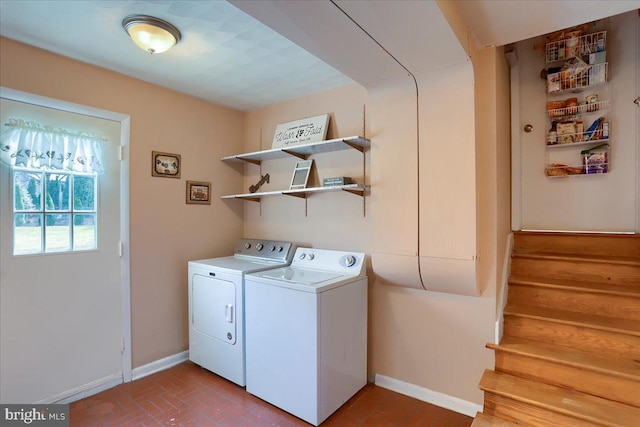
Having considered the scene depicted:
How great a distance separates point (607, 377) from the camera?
1.67m

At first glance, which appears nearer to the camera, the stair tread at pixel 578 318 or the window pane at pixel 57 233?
the stair tread at pixel 578 318

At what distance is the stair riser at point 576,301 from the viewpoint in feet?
6.40

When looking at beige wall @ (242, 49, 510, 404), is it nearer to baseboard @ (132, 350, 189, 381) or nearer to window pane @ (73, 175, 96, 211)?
baseboard @ (132, 350, 189, 381)

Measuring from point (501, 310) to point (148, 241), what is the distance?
2.79 meters

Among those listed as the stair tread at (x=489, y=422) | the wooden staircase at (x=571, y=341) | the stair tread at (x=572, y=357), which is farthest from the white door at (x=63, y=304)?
the stair tread at (x=572, y=357)

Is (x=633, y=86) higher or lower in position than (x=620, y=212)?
higher

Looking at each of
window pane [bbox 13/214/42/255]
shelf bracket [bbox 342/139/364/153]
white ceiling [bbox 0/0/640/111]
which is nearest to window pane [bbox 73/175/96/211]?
window pane [bbox 13/214/42/255]

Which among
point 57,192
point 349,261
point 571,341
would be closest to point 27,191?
point 57,192

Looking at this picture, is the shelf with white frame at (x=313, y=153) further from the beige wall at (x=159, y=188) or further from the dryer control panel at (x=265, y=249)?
the dryer control panel at (x=265, y=249)

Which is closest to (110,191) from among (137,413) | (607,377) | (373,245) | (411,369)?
(137,413)

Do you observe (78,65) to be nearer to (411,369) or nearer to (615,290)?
(411,369)

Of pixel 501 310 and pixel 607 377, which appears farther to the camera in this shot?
pixel 501 310

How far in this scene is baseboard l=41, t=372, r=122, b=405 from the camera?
222 cm

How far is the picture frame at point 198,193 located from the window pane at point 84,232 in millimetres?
783
